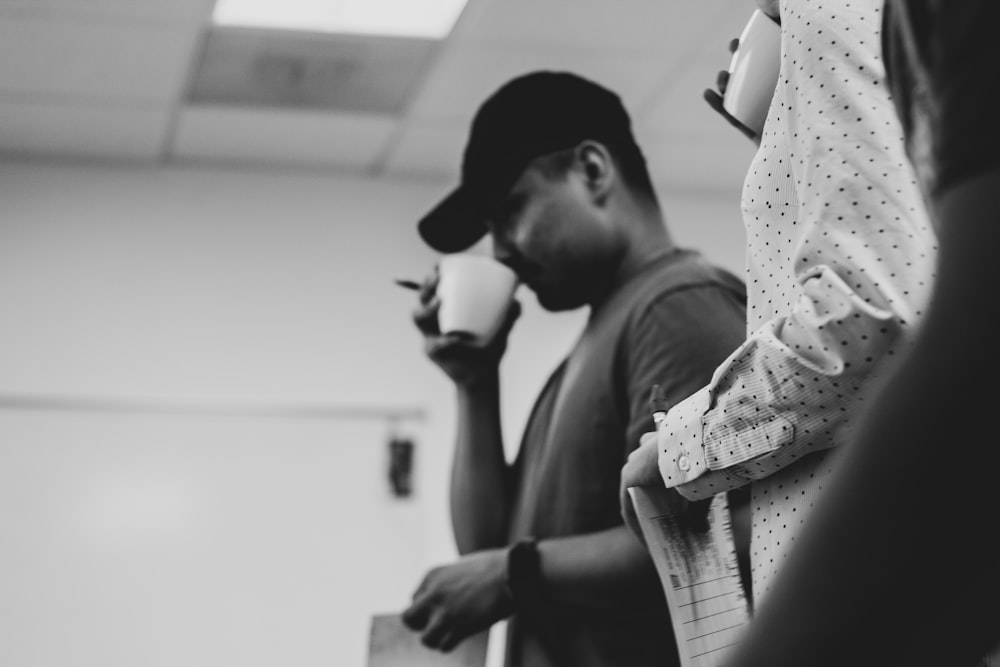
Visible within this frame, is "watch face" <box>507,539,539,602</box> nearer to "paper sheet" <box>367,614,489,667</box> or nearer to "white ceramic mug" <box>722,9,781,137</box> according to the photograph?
"paper sheet" <box>367,614,489,667</box>

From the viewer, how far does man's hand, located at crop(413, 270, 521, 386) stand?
61.4 inches

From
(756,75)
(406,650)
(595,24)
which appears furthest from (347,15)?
(756,75)

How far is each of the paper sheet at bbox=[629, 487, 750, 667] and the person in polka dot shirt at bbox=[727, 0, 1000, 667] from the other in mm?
387

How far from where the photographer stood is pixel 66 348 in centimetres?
316

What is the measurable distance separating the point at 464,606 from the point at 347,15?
64.2 inches

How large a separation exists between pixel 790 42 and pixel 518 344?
2677mm

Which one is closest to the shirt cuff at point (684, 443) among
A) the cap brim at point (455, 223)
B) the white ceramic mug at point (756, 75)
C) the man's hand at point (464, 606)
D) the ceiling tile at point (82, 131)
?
the white ceramic mug at point (756, 75)

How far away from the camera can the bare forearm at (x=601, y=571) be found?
112 centimetres

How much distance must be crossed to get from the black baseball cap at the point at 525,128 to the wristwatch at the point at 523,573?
1.48 ft

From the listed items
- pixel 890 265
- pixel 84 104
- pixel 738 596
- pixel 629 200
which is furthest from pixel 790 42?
pixel 84 104

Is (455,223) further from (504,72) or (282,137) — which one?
(282,137)

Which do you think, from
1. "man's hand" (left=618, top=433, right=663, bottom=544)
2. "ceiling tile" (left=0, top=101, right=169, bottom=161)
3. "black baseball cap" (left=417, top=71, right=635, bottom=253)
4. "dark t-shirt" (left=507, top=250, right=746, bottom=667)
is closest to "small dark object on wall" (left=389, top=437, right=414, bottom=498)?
"ceiling tile" (left=0, top=101, right=169, bottom=161)

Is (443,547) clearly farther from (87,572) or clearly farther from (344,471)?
(87,572)

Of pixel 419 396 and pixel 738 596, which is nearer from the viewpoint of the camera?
pixel 738 596
